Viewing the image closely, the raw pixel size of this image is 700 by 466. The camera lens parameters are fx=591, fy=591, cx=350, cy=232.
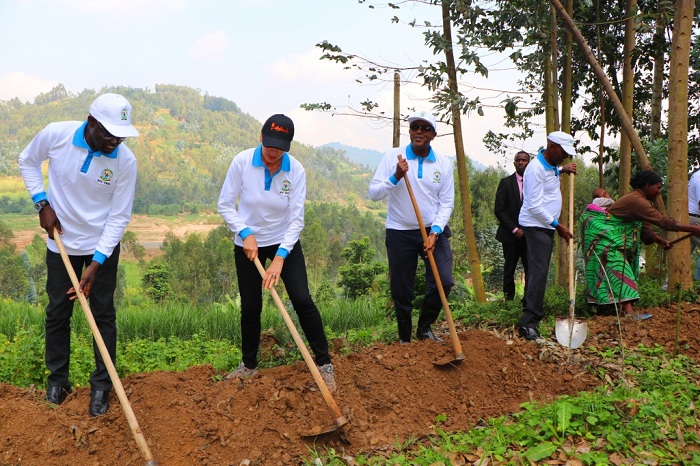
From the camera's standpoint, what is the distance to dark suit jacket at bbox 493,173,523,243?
6.75 m

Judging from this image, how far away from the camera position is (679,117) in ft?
20.0

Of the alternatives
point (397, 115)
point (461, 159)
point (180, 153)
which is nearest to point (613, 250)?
point (461, 159)

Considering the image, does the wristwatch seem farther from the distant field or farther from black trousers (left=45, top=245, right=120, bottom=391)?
the distant field

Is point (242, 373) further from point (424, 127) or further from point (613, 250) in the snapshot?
point (613, 250)

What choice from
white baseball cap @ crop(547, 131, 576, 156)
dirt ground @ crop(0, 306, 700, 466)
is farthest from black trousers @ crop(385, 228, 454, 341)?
white baseball cap @ crop(547, 131, 576, 156)

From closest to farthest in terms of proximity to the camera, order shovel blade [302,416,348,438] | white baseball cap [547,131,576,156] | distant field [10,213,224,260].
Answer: shovel blade [302,416,348,438] → white baseball cap [547,131,576,156] → distant field [10,213,224,260]

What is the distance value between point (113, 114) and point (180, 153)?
166 meters

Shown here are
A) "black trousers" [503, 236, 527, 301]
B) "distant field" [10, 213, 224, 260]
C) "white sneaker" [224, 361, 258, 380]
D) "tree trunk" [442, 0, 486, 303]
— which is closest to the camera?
"white sneaker" [224, 361, 258, 380]

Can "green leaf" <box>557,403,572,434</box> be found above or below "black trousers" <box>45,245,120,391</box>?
below

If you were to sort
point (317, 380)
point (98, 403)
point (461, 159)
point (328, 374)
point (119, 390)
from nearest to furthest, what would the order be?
point (119, 390) → point (317, 380) → point (98, 403) → point (328, 374) → point (461, 159)

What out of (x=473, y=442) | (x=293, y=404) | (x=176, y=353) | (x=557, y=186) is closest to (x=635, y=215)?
(x=557, y=186)

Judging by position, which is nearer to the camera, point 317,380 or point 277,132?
point 317,380

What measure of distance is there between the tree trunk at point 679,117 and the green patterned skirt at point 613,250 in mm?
660

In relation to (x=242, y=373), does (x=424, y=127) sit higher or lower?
higher
